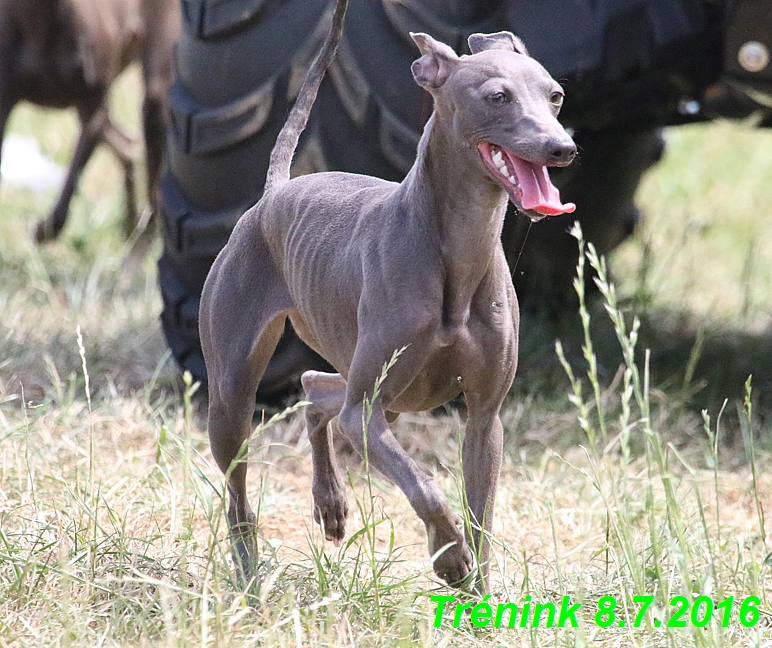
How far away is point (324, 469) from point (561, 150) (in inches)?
37.6

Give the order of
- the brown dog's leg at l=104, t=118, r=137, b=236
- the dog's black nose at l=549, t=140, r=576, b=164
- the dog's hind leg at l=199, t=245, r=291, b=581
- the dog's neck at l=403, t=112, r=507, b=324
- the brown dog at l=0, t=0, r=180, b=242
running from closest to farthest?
the dog's black nose at l=549, t=140, r=576, b=164
the dog's neck at l=403, t=112, r=507, b=324
the dog's hind leg at l=199, t=245, r=291, b=581
the brown dog at l=0, t=0, r=180, b=242
the brown dog's leg at l=104, t=118, r=137, b=236

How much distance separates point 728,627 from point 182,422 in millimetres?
1600

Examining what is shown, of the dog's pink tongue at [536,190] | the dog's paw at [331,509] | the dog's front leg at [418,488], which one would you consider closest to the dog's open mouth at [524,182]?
the dog's pink tongue at [536,190]

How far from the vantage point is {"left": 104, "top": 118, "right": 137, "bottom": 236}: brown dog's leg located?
5570 mm

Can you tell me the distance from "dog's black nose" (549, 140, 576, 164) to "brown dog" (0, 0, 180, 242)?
10.8 ft

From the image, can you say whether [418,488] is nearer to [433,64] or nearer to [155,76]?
[433,64]

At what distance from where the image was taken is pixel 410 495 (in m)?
1.98

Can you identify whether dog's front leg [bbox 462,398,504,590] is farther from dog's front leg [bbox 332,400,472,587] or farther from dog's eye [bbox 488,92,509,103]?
dog's eye [bbox 488,92,509,103]

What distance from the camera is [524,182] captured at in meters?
1.87

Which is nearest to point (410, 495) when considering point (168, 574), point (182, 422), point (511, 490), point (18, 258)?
point (168, 574)

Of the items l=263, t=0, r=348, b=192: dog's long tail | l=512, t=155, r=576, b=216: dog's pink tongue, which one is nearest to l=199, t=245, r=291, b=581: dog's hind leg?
l=263, t=0, r=348, b=192: dog's long tail

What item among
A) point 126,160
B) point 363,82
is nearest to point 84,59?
point 126,160

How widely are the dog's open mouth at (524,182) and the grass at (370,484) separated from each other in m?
0.21

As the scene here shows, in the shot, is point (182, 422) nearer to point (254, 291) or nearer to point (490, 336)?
point (254, 291)
